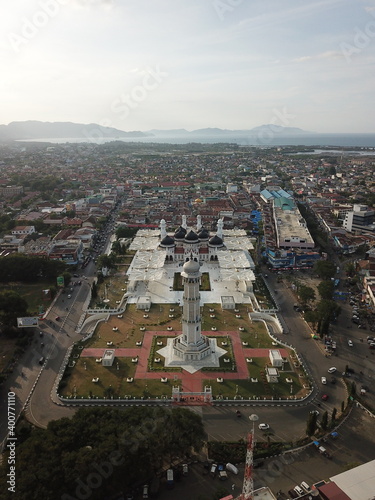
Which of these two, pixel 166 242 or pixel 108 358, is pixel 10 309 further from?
pixel 166 242

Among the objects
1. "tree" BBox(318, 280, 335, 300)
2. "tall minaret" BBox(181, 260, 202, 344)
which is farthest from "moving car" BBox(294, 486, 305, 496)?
"tree" BBox(318, 280, 335, 300)

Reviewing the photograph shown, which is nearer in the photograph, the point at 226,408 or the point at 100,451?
the point at 100,451

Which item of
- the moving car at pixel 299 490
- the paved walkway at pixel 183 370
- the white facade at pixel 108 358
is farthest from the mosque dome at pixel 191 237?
the moving car at pixel 299 490

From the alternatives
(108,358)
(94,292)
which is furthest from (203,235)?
(108,358)

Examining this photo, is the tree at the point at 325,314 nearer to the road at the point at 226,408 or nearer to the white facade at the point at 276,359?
the road at the point at 226,408

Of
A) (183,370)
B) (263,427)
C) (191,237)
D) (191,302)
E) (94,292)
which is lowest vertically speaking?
(263,427)

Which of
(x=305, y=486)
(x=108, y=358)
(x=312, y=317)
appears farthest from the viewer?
(x=312, y=317)

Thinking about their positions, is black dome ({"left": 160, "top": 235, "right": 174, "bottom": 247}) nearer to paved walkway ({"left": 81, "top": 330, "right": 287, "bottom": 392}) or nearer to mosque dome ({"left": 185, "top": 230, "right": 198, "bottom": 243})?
mosque dome ({"left": 185, "top": 230, "right": 198, "bottom": 243})
